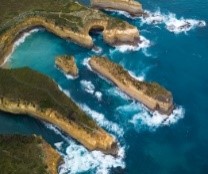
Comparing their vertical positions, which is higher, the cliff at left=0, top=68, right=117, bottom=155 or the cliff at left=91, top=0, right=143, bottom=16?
the cliff at left=91, top=0, right=143, bottom=16

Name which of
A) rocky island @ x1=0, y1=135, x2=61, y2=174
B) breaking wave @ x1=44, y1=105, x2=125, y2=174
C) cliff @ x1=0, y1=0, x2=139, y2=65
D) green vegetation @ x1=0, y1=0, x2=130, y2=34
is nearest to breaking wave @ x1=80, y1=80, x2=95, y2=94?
cliff @ x1=0, y1=0, x2=139, y2=65

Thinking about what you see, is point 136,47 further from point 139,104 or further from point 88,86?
point 139,104

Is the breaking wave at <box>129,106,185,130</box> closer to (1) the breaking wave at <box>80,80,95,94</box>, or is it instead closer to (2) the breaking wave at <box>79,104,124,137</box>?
(2) the breaking wave at <box>79,104,124,137</box>

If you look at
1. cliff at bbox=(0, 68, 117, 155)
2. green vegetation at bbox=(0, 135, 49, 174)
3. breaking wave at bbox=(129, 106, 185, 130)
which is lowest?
green vegetation at bbox=(0, 135, 49, 174)

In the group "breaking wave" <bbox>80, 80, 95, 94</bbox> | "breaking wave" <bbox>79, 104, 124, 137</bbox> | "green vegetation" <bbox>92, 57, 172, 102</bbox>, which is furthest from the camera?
"breaking wave" <bbox>80, 80, 95, 94</bbox>

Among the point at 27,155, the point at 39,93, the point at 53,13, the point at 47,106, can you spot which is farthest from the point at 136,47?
the point at 27,155

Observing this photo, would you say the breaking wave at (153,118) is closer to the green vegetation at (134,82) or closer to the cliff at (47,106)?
the green vegetation at (134,82)

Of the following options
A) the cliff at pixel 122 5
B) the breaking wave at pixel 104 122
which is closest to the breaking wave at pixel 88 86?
the breaking wave at pixel 104 122
